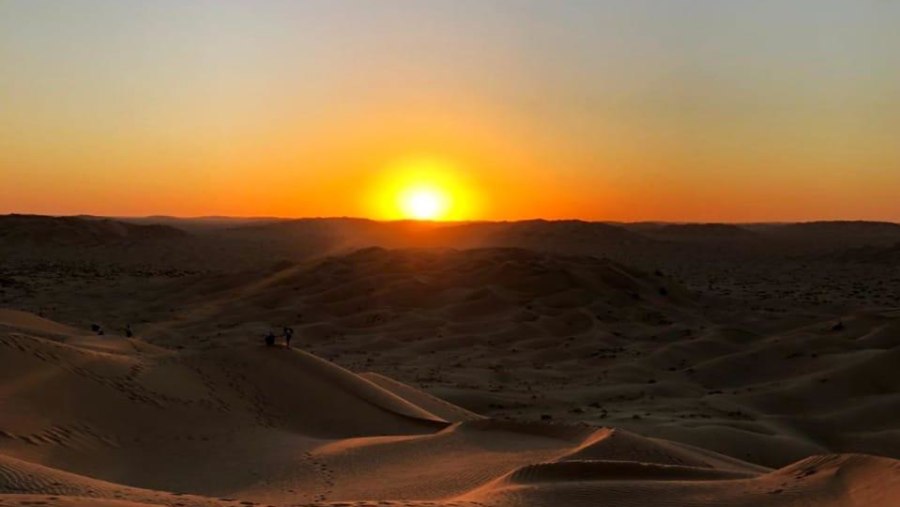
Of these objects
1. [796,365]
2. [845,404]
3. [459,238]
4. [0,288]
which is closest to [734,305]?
[796,365]

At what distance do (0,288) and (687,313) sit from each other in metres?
17.4

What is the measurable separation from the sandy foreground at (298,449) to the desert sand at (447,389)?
23 mm

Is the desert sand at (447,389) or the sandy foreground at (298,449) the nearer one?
the sandy foreground at (298,449)

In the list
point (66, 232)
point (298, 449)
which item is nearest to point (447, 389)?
point (298, 449)

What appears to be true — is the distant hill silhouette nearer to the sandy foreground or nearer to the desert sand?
the desert sand

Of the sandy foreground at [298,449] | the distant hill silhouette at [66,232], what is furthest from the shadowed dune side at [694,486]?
the distant hill silhouette at [66,232]

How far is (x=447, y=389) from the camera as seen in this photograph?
9.95m

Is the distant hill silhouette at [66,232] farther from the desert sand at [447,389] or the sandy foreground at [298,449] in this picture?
the sandy foreground at [298,449]

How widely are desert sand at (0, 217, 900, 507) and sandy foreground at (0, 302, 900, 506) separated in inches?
0.9

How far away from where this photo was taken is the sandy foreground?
4438 millimetres

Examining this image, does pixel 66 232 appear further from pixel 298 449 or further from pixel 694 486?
pixel 694 486

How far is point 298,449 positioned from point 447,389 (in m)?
3.81

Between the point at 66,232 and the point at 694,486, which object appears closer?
the point at 694,486

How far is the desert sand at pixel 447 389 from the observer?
4.93m
